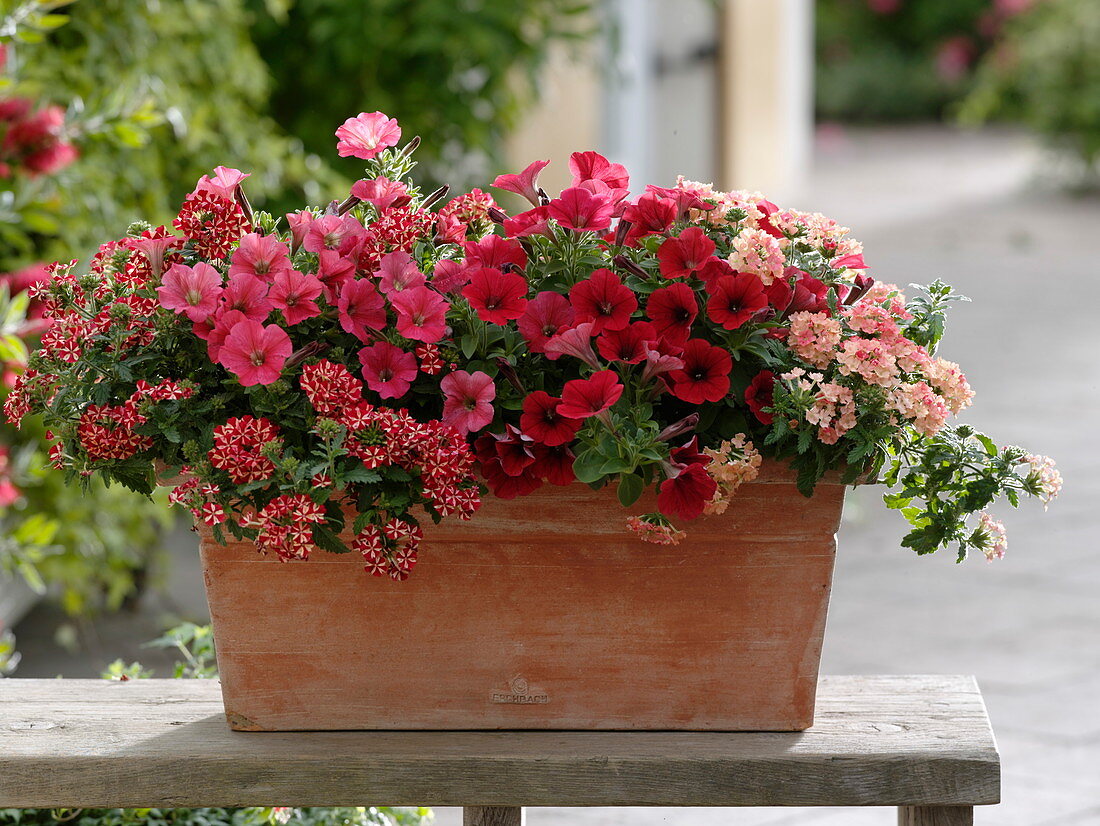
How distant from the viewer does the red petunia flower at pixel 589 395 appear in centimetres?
123

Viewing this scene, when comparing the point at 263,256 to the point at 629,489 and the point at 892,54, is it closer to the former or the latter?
the point at 629,489

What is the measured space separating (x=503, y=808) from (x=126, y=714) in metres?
0.41

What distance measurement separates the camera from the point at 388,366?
130 centimetres

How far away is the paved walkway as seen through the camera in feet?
9.07

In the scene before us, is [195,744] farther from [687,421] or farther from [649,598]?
[687,421]

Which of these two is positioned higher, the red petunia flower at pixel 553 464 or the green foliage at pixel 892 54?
the green foliage at pixel 892 54

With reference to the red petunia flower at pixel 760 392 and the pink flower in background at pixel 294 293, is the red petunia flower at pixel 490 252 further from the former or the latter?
the red petunia flower at pixel 760 392

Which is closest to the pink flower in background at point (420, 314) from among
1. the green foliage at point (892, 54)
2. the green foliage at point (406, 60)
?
the green foliage at point (406, 60)

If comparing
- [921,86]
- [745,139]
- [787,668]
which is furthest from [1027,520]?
[921,86]

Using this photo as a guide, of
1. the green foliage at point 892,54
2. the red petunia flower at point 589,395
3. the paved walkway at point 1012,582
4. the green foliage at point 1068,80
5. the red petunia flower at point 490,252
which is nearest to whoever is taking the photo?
the red petunia flower at point 589,395

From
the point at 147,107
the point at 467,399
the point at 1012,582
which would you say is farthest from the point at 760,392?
the point at 1012,582

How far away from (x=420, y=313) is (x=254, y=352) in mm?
148

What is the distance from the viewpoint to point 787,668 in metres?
1.41

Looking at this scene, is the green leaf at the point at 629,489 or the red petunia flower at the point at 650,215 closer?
the green leaf at the point at 629,489
